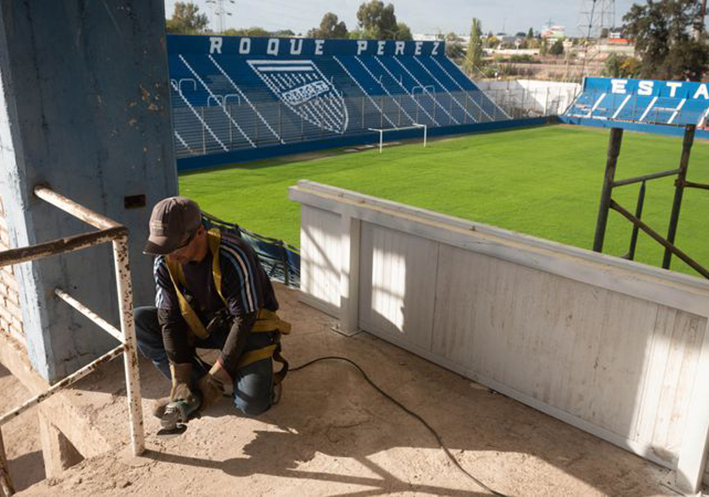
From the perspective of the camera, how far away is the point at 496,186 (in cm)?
1577

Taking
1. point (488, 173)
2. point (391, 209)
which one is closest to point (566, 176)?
point (488, 173)

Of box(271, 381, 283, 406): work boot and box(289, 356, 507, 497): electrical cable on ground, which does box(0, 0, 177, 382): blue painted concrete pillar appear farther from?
box(289, 356, 507, 497): electrical cable on ground

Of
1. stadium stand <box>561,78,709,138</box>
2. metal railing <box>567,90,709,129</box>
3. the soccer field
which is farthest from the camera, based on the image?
metal railing <box>567,90,709,129</box>

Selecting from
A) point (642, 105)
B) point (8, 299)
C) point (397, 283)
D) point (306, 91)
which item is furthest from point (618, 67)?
point (8, 299)

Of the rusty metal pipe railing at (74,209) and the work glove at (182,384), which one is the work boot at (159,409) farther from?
the rusty metal pipe railing at (74,209)

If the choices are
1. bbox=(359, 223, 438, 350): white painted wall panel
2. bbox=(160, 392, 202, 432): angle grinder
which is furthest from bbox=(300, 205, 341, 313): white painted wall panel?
bbox=(160, 392, 202, 432): angle grinder

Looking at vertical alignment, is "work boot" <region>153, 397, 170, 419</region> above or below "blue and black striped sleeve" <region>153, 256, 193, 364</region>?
below

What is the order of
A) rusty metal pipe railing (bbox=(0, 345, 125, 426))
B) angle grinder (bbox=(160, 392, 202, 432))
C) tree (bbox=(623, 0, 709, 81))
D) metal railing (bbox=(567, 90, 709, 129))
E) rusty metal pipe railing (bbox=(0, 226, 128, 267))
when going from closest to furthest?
rusty metal pipe railing (bbox=(0, 226, 128, 267)) < rusty metal pipe railing (bbox=(0, 345, 125, 426)) < angle grinder (bbox=(160, 392, 202, 432)) < metal railing (bbox=(567, 90, 709, 129)) < tree (bbox=(623, 0, 709, 81))

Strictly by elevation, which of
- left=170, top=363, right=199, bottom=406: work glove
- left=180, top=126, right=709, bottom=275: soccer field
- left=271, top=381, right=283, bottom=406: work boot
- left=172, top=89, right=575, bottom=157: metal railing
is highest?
left=170, top=363, right=199, bottom=406: work glove

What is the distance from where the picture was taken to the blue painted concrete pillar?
3666 mm

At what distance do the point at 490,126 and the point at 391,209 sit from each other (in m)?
24.7

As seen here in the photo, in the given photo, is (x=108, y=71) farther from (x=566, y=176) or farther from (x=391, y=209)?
(x=566, y=176)

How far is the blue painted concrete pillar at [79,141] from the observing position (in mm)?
3666

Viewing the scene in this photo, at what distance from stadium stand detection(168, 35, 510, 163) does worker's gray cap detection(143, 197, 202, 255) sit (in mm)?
16162
